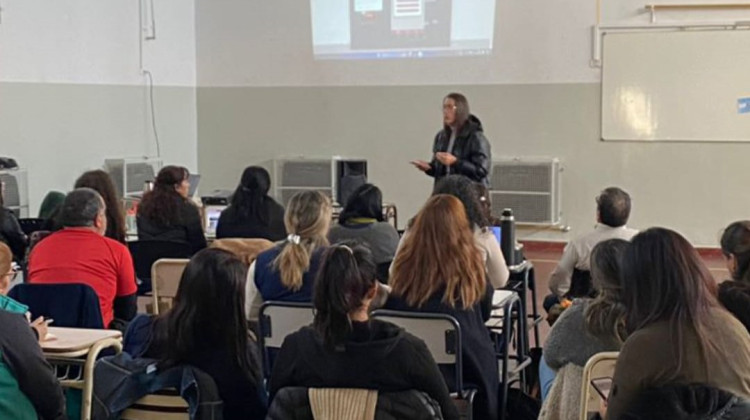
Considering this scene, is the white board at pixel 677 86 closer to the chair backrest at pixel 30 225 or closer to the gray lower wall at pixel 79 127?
the gray lower wall at pixel 79 127

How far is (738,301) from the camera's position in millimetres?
2689

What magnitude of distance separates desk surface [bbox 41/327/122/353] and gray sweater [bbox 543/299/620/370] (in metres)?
1.37

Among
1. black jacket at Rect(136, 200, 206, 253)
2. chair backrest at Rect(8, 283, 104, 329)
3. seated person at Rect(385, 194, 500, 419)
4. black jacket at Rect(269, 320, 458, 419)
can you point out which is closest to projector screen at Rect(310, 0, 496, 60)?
black jacket at Rect(136, 200, 206, 253)

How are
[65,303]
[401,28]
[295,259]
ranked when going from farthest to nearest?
1. [401,28]
2. [295,259]
3. [65,303]

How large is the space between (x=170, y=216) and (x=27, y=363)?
2521 mm

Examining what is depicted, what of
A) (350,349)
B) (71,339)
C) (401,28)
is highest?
(401,28)

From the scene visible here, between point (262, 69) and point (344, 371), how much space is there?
732 cm

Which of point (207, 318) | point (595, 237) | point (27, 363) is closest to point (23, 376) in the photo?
point (27, 363)

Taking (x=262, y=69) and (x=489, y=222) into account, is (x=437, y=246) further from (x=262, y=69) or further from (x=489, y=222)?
(x=262, y=69)

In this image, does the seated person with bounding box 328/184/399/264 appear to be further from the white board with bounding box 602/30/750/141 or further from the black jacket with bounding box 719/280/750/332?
the white board with bounding box 602/30/750/141

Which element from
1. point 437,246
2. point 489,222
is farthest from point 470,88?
point 437,246

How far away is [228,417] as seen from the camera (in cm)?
259

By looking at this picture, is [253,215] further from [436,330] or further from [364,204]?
[436,330]

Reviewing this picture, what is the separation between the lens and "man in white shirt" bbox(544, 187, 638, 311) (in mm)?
4152
